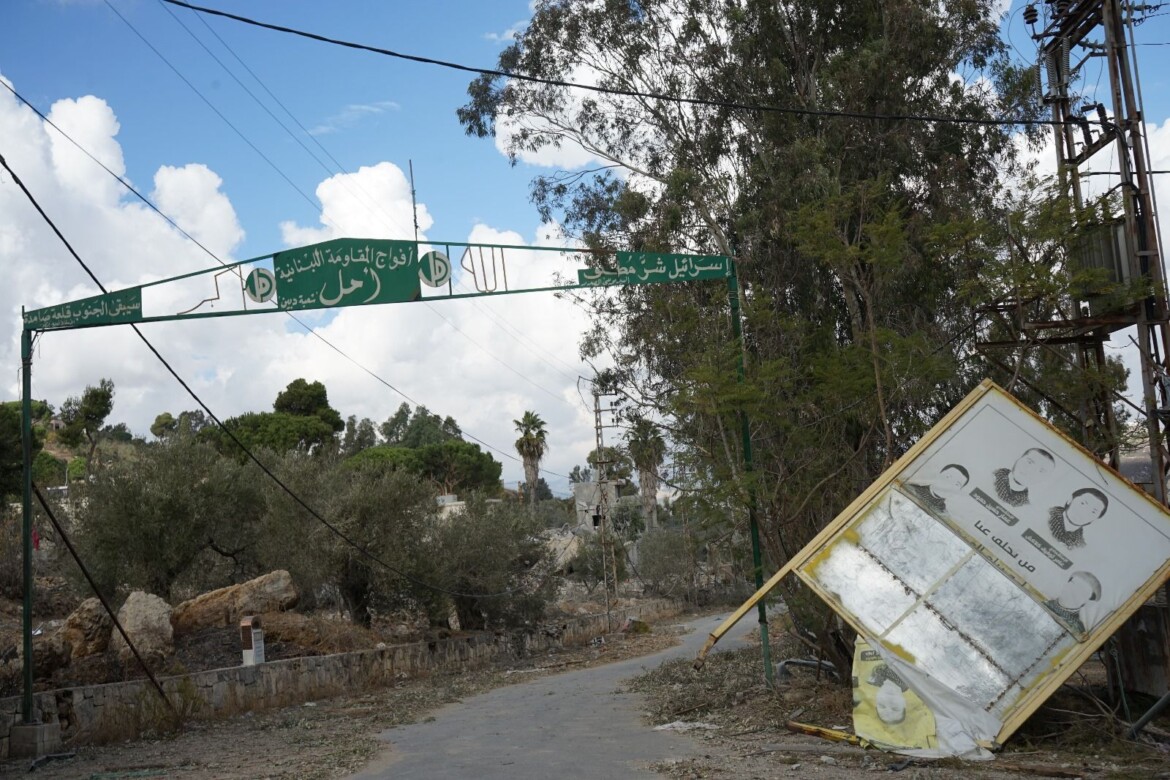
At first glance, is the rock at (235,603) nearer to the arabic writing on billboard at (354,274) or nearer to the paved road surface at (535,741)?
the paved road surface at (535,741)

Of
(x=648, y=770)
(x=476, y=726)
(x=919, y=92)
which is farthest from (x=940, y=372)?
(x=919, y=92)

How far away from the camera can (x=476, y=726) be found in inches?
529

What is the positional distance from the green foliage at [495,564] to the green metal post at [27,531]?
14.3 m

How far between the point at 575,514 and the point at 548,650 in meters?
44.1

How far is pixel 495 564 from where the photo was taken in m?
28.8

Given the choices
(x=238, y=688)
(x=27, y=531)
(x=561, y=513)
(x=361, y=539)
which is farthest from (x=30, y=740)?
(x=561, y=513)

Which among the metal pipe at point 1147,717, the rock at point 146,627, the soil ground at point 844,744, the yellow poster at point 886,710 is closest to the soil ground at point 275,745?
the rock at point 146,627

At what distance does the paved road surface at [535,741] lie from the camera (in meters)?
9.49

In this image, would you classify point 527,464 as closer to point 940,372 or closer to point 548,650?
point 548,650

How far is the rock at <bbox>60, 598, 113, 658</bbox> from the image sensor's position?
1702 cm

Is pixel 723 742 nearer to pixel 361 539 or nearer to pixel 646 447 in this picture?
pixel 646 447

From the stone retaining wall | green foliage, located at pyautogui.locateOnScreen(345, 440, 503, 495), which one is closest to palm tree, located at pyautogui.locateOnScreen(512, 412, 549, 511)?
green foliage, located at pyautogui.locateOnScreen(345, 440, 503, 495)

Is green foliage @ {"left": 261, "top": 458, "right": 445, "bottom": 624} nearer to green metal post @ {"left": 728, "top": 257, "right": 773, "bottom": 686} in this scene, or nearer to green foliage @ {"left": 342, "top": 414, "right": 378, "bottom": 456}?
green metal post @ {"left": 728, "top": 257, "right": 773, "bottom": 686}

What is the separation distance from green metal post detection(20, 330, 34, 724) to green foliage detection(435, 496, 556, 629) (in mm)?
14345
